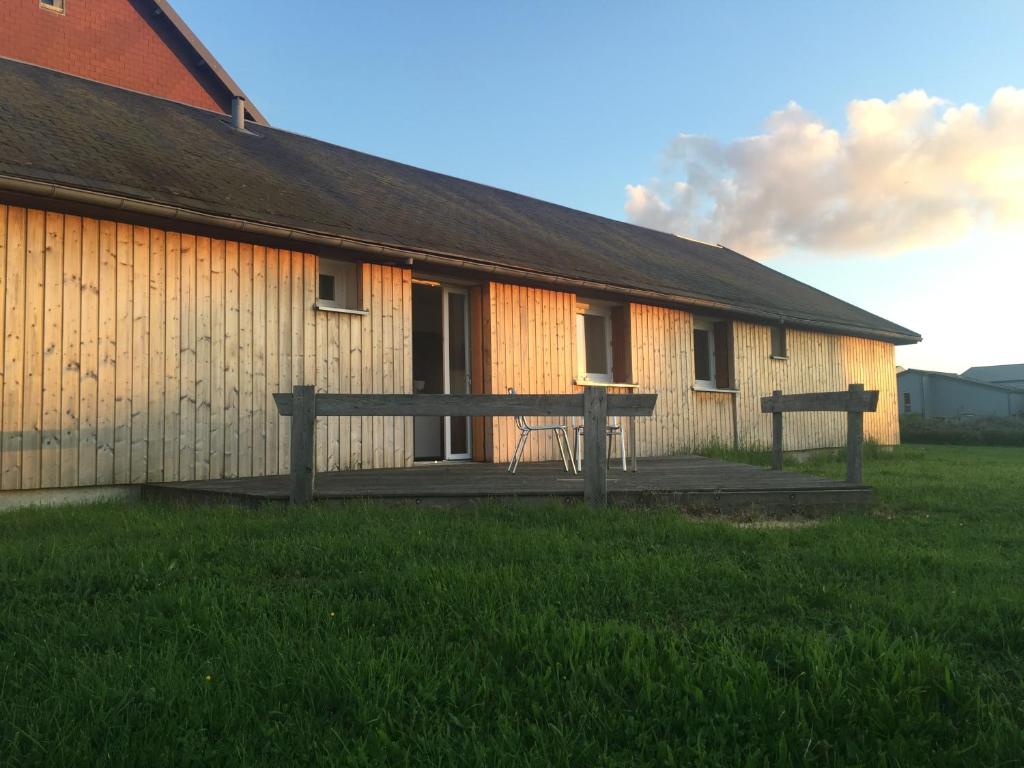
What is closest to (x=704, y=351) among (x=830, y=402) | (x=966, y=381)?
(x=830, y=402)

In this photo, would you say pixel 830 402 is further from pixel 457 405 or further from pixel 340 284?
pixel 340 284

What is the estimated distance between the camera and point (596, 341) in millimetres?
11922

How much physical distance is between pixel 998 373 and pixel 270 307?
6218 cm

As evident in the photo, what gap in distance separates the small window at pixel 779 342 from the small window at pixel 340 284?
8879mm

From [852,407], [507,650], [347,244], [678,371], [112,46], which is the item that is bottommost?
[507,650]

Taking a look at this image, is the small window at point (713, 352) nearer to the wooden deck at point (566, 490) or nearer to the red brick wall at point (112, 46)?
the wooden deck at point (566, 490)

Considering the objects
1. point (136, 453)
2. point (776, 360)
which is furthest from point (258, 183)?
point (776, 360)

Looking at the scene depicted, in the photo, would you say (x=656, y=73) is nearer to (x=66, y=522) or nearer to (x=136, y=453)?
(x=136, y=453)

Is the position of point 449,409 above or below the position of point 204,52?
below

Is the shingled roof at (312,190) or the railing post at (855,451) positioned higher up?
the shingled roof at (312,190)

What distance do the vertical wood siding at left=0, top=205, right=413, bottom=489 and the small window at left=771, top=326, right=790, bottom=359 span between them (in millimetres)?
8518

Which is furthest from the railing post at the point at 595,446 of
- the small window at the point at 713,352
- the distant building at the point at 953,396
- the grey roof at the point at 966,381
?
the grey roof at the point at 966,381

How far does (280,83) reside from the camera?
1540cm

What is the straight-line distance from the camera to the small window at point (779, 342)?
48.1ft
